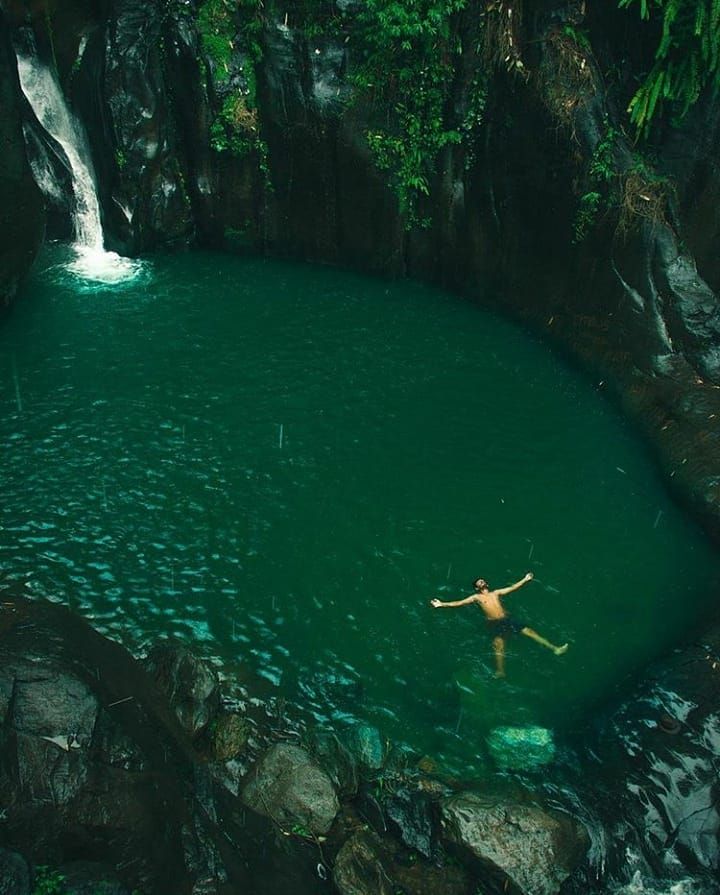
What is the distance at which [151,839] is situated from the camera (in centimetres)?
789

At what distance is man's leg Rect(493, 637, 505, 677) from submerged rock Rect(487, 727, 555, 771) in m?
0.95

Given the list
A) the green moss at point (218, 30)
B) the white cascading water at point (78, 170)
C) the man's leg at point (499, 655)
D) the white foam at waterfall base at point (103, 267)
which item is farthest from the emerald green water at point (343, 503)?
the green moss at point (218, 30)

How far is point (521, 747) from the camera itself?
34.1ft

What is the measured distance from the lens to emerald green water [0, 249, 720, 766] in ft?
37.8

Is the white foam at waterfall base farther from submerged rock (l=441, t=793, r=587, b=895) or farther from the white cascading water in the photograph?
submerged rock (l=441, t=793, r=587, b=895)

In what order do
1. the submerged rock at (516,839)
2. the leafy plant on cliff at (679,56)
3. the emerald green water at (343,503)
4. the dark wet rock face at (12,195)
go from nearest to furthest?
the submerged rock at (516,839), the emerald green water at (343,503), the leafy plant on cliff at (679,56), the dark wet rock face at (12,195)

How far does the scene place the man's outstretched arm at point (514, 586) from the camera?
12.5 m

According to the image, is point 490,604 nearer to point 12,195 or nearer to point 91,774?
point 91,774

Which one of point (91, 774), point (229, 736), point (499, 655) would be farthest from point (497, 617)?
point (91, 774)

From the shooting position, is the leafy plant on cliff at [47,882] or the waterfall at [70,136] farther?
the waterfall at [70,136]

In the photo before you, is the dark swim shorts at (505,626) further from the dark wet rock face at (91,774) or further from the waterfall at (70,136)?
the waterfall at (70,136)

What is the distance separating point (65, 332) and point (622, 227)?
1428 cm

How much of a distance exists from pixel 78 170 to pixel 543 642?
20044 mm

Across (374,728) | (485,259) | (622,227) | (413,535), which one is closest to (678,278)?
(622,227)
